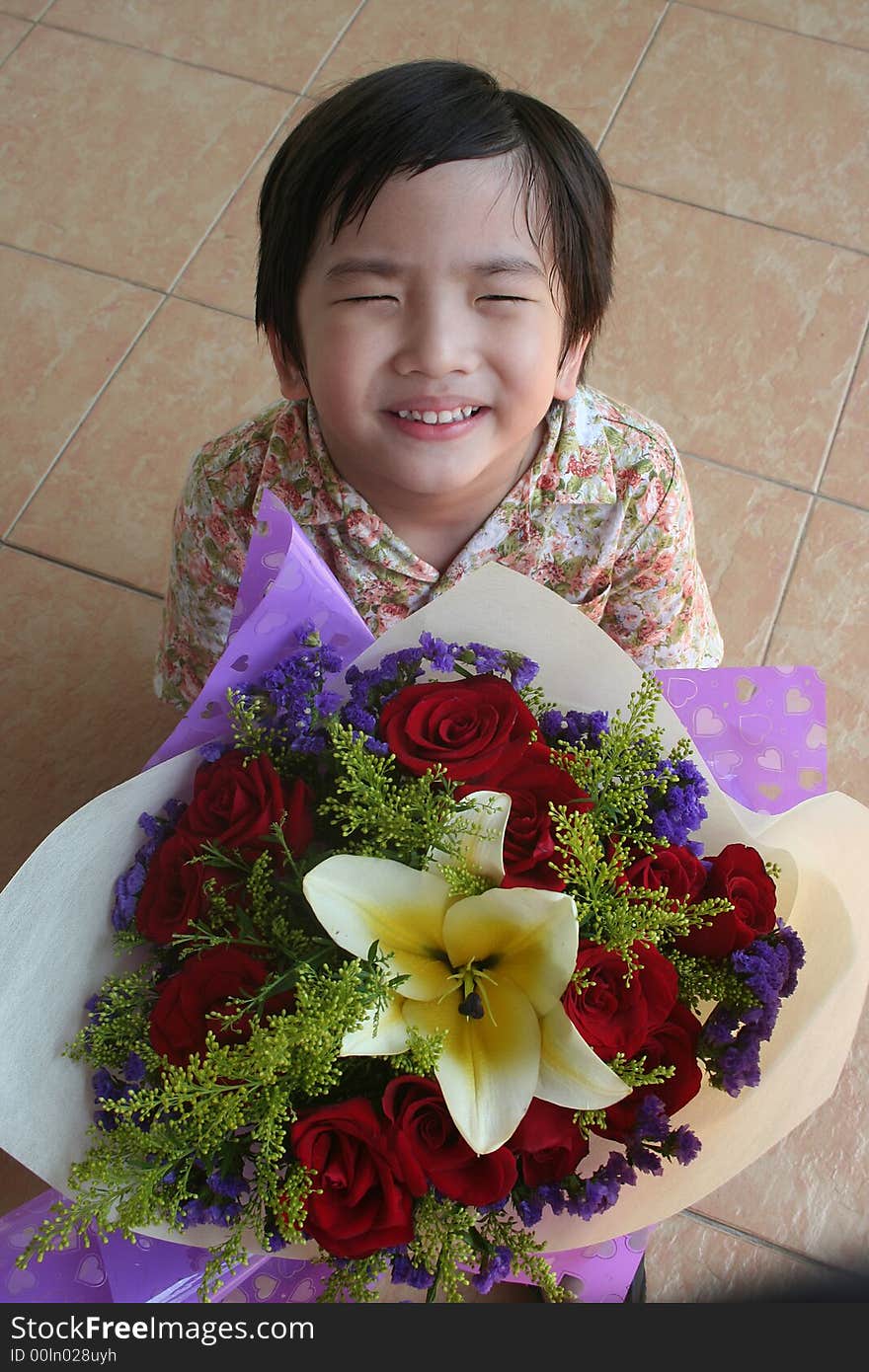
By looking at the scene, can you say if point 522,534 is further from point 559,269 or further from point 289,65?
point 289,65

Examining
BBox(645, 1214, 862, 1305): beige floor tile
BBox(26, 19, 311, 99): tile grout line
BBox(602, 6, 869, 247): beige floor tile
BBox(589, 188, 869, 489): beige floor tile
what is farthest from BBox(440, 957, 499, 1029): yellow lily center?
BBox(26, 19, 311, 99): tile grout line

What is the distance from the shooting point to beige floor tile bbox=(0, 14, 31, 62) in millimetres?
1985

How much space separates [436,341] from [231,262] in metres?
1.11

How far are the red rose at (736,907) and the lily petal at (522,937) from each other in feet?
0.28

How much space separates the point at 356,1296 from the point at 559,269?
2.30 feet

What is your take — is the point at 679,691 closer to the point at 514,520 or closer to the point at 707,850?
the point at 707,850

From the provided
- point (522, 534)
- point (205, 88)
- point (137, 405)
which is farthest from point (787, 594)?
point (205, 88)

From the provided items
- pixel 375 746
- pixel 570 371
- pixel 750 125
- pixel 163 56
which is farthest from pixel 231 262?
pixel 375 746

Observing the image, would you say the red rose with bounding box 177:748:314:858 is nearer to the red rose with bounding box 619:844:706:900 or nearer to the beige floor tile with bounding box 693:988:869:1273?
the red rose with bounding box 619:844:706:900

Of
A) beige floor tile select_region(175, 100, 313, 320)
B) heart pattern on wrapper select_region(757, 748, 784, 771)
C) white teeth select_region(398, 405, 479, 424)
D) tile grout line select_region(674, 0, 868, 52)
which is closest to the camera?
heart pattern on wrapper select_region(757, 748, 784, 771)

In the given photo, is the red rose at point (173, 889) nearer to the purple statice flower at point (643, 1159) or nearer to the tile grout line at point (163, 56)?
the purple statice flower at point (643, 1159)

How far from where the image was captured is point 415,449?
0.91m

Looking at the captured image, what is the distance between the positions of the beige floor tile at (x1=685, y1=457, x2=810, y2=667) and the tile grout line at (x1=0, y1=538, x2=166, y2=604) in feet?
2.43

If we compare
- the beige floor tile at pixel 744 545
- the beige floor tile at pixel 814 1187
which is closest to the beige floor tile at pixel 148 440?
the beige floor tile at pixel 744 545
